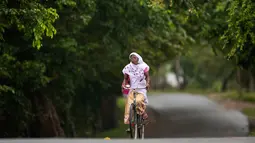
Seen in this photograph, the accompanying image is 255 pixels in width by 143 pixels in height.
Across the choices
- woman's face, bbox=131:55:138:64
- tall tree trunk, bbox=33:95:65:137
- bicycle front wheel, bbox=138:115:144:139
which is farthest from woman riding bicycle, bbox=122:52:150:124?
tall tree trunk, bbox=33:95:65:137

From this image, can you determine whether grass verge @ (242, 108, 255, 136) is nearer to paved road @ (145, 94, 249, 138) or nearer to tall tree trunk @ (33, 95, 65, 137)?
paved road @ (145, 94, 249, 138)

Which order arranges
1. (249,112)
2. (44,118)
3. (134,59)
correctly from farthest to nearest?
(249,112), (44,118), (134,59)

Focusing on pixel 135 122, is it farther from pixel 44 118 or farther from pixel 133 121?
pixel 44 118

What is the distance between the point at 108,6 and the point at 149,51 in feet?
→ 11.9

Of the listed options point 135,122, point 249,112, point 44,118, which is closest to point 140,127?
point 135,122

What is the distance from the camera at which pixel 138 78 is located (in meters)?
14.3

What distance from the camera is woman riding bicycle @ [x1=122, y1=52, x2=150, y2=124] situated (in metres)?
14.2

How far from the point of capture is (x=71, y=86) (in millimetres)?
21234

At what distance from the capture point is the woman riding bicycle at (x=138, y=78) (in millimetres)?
14234

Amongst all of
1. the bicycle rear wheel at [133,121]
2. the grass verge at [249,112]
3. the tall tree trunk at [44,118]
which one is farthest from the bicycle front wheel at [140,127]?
the grass verge at [249,112]

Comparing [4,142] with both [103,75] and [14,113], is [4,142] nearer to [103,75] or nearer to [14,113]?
[14,113]

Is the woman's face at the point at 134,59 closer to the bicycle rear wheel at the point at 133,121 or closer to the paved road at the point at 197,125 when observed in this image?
the bicycle rear wheel at the point at 133,121

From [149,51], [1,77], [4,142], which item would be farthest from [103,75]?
[4,142]

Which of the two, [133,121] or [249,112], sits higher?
[249,112]
